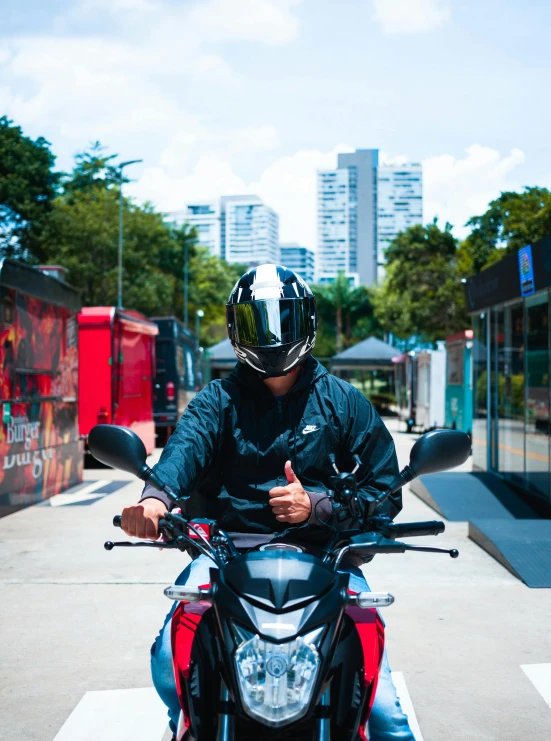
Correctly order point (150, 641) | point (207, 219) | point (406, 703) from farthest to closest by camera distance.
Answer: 1. point (207, 219)
2. point (150, 641)
3. point (406, 703)

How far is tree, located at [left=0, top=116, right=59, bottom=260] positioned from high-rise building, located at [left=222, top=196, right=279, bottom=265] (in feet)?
434

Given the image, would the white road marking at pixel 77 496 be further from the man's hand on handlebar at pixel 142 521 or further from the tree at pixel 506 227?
the tree at pixel 506 227

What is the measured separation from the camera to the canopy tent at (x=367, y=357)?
40.6m

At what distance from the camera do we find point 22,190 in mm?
43469

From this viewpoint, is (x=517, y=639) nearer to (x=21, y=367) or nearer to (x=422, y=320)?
(x=21, y=367)

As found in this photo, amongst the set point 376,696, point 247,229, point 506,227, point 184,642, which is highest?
point 247,229

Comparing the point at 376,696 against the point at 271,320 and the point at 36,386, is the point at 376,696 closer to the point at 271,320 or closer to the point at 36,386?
the point at 271,320

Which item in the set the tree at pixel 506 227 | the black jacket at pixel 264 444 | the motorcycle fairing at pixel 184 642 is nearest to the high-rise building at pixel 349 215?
the tree at pixel 506 227

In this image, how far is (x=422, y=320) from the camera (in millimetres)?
44156

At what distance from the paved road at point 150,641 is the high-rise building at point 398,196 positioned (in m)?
161

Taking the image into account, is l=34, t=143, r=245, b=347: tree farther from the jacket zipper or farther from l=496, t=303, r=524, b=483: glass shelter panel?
the jacket zipper

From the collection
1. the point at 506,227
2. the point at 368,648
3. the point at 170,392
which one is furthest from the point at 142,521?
the point at 506,227

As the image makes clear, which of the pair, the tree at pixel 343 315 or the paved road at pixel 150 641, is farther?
the tree at pixel 343 315

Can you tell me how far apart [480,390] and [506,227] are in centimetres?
2501
